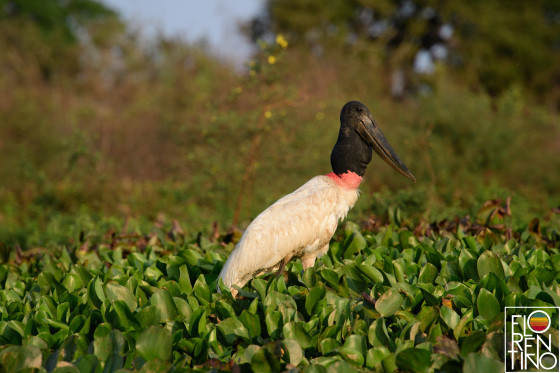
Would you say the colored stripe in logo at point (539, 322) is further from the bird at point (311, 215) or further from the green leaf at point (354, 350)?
the bird at point (311, 215)

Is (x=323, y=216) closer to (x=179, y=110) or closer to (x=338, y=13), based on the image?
(x=179, y=110)

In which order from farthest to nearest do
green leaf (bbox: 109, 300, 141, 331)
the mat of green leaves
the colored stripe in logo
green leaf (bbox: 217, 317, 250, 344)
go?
green leaf (bbox: 109, 300, 141, 331) < green leaf (bbox: 217, 317, 250, 344) < the colored stripe in logo < the mat of green leaves

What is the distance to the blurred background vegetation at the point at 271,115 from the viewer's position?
916cm

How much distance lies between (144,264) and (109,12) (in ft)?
94.7

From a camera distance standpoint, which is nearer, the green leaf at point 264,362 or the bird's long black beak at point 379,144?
the green leaf at point 264,362

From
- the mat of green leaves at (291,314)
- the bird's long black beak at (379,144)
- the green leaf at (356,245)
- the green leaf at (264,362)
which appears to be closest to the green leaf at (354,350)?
the mat of green leaves at (291,314)

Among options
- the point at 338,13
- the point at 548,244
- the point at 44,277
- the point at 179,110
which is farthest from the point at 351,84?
the point at 44,277

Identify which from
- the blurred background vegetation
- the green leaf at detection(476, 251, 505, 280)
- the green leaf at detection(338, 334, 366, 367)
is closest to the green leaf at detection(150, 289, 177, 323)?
the green leaf at detection(338, 334, 366, 367)

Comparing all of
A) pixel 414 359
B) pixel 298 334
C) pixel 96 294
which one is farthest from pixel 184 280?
pixel 414 359

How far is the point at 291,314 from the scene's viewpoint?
3135 mm

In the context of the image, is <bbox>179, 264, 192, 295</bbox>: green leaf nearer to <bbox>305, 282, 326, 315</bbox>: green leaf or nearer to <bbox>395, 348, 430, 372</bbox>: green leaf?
<bbox>305, 282, 326, 315</bbox>: green leaf

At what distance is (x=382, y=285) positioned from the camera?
353 centimetres

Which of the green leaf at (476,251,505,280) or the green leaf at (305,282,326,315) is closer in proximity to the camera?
the green leaf at (305,282,326,315)

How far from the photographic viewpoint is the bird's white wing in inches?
158
